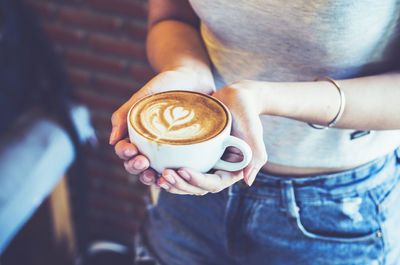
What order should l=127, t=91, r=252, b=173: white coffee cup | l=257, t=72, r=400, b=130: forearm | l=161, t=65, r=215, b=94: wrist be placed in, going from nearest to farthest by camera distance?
1. l=127, t=91, r=252, b=173: white coffee cup
2. l=257, t=72, r=400, b=130: forearm
3. l=161, t=65, r=215, b=94: wrist

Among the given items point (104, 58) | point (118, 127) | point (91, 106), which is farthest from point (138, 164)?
point (91, 106)

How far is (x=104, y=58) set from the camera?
1.77 metres

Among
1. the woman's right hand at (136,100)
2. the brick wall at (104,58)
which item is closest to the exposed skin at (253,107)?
the woman's right hand at (136,100)

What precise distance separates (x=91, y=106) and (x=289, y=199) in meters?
1.37

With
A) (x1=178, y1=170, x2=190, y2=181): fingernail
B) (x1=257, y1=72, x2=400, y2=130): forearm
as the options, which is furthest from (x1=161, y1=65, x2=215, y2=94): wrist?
(x1=178, y1=170, x2=190, y2=181): fingernail

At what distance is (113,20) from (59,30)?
12.3 inches

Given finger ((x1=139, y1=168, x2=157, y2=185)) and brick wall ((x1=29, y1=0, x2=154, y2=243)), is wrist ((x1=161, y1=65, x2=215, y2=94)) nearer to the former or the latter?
finger ((x1=139, y1=168, x2=157, y2=185))

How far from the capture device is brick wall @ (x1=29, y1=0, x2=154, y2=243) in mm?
1646

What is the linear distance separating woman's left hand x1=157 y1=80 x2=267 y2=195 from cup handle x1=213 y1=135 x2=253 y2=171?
0.01m

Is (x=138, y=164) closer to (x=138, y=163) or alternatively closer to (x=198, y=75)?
(x=138, y=163)

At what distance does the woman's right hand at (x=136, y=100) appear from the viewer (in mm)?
663

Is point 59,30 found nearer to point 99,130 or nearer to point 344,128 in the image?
point 99,130

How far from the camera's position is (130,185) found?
2084 mm

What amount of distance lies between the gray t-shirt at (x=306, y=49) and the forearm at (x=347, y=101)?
0.06 meters
